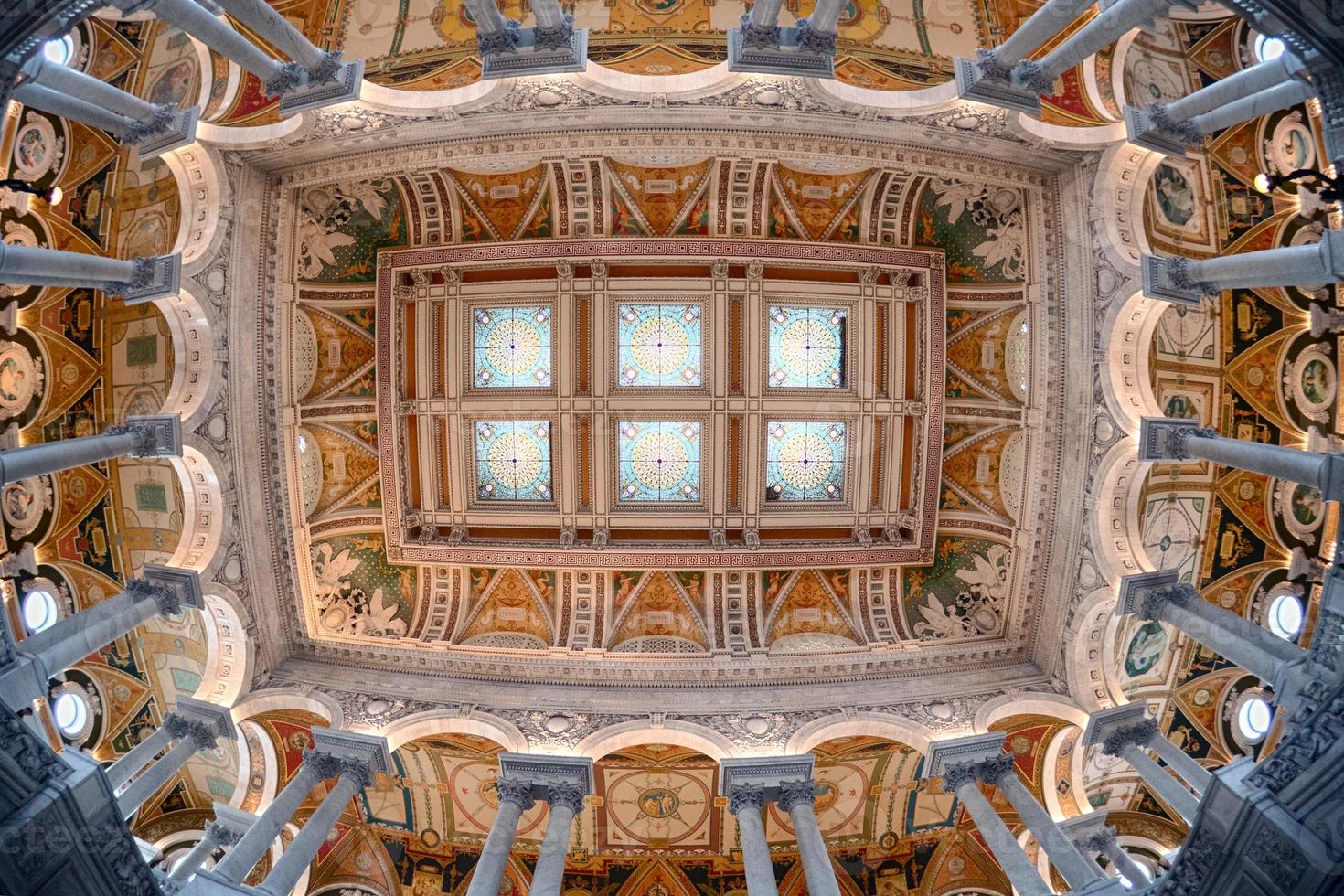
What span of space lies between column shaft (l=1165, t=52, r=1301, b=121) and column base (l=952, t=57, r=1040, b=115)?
6.42ft

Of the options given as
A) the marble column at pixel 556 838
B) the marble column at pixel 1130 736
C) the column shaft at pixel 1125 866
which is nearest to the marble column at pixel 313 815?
the marble column at pixel 556 838

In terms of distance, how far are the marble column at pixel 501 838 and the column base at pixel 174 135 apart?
1154cm

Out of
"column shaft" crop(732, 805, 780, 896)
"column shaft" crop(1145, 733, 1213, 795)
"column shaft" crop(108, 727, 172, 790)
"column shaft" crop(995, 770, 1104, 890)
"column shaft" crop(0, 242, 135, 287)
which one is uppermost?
"column shaft" crop(0, 242, 135, 287)

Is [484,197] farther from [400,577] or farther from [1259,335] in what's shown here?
[1259,335]

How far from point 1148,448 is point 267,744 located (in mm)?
16619

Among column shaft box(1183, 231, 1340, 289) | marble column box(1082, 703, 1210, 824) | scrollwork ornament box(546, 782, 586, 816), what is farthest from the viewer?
scrollwork ornament box(546, 782, 586, 816)

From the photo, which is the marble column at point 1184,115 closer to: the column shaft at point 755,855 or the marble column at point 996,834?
the marble column at point 996,834

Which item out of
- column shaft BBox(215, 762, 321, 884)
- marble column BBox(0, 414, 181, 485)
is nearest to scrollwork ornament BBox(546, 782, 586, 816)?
column shaft BBox(215, 762, 321, 884)

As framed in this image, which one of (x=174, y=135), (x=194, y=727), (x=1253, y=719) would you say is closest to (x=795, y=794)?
(x=1253, y=719)

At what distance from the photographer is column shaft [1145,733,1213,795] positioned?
1189 centimetres

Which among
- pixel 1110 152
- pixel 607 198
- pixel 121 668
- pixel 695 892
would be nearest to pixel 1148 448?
pixel 1110 152

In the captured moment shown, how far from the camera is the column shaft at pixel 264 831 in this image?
1102 cm

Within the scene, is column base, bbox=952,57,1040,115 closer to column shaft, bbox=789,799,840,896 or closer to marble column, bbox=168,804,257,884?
column shaft, bbox=789,799,840,896

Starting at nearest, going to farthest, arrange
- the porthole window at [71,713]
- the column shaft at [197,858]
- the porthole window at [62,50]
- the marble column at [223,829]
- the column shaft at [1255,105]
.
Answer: the column shaft at [1255,105]
the porthole window at [62,50]
the column shaft at [197,858]
the marble column at [223,829]
the porthole window at [71,713]
